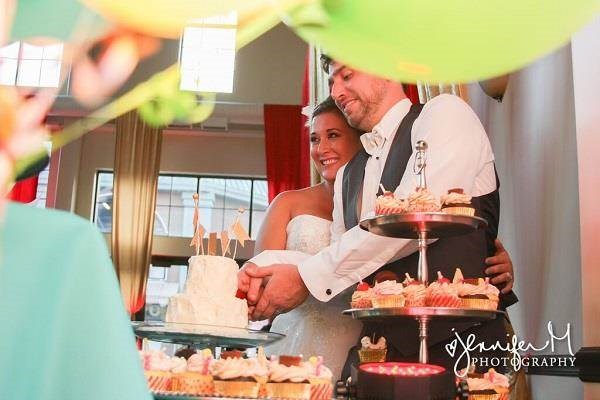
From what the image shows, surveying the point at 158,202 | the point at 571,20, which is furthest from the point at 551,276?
the point at 158,202

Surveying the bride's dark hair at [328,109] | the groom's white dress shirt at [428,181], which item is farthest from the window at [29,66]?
the groom's white dress shirt at [428,181]

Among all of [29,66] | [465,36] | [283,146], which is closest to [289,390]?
[465,36]

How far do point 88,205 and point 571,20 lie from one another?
333 inches

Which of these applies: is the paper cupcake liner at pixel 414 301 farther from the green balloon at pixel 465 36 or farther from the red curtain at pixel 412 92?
the red curtain at pixel 412 92

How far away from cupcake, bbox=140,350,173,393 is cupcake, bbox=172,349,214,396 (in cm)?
2

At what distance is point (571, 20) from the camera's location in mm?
3033

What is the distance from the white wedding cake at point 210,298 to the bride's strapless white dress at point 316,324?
618 mm

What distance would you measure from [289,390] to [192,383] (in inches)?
9.1

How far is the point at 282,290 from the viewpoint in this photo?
2.24 meters

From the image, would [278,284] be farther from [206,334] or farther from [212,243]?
[206,334]

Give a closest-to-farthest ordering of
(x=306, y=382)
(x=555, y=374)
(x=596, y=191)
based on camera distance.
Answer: (x=306, y=382)
(x=596, y=191)
(x=555, y=374)

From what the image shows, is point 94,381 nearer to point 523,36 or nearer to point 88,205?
point 523,36

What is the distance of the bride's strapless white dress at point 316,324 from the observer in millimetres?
2807

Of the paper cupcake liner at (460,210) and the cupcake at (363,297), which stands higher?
the paper cupcake liner at (460,210)
